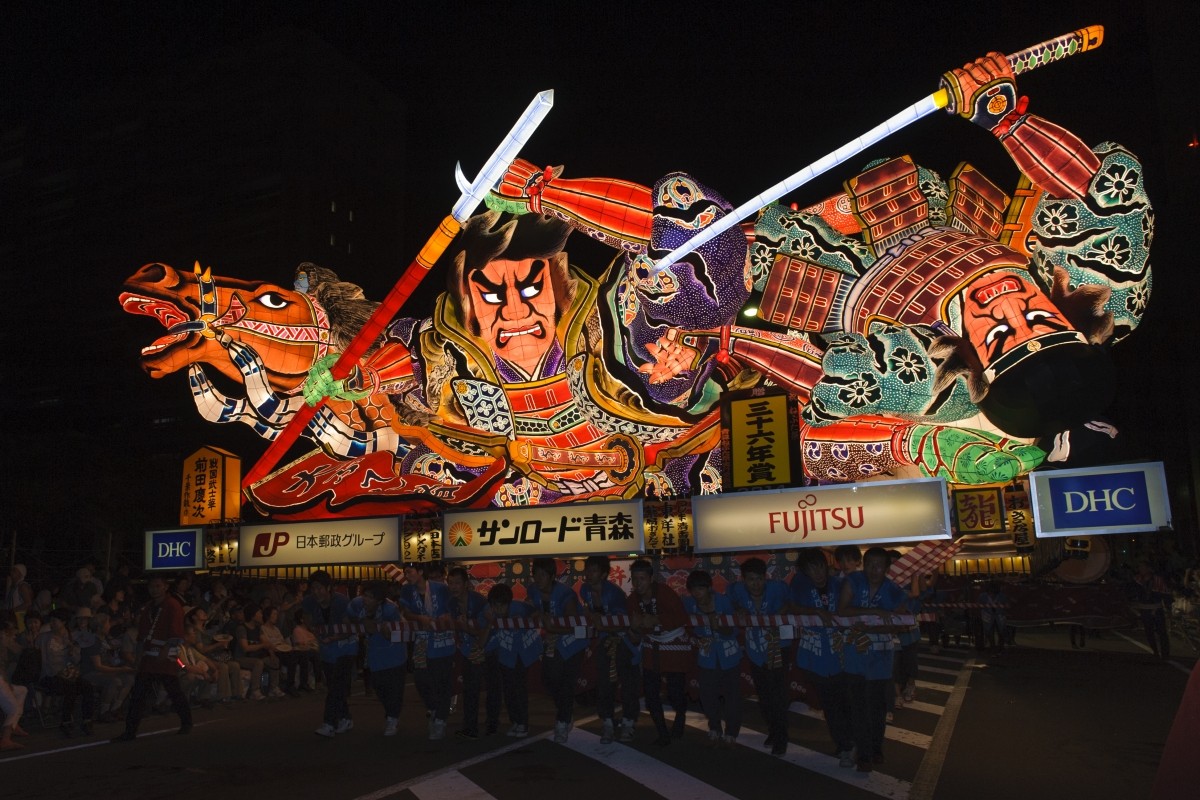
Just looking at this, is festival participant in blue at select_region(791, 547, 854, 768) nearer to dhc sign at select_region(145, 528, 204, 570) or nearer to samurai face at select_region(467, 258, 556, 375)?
samurai face at select_region(467, 258, 556, 375)

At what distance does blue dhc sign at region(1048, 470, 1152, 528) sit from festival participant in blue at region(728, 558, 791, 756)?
593cm

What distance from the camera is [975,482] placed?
16.8 m

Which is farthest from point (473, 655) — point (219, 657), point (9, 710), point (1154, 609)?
point (1154, 609)

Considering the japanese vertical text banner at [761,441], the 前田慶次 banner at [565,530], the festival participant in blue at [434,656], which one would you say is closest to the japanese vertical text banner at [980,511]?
the japanese vertical text banner at [761,441]

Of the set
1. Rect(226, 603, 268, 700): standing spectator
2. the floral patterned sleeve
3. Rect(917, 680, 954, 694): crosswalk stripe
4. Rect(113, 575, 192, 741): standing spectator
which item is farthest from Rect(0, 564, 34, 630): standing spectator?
the floral patterned sleeve

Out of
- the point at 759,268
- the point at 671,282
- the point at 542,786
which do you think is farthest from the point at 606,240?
the point at 542,786

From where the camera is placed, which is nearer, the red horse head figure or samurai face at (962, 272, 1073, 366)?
samurai face at (962, 272, 1073, 366)

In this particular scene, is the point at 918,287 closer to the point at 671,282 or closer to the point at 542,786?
the point at 671,282

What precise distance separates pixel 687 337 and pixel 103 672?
11530mm

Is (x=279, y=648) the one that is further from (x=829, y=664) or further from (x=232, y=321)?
(x=829, y=664)

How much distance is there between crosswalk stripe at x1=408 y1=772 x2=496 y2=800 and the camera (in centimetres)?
692

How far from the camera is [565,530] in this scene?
593 inches

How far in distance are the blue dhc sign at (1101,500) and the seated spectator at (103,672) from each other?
12612 mm

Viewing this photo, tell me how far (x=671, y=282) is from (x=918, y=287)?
15.1ft
